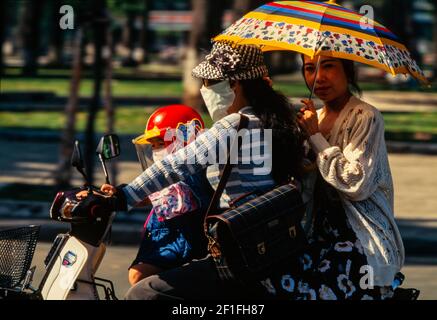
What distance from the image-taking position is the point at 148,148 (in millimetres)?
4145

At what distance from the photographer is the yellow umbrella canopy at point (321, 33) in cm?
387

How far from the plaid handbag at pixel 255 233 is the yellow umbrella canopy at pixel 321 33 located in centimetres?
53

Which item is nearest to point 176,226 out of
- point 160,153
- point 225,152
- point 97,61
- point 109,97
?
point 160,153

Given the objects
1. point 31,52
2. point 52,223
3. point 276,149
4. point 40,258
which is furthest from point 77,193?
point 31,52

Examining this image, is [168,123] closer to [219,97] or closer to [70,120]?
[219,97]

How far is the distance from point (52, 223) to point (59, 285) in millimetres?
5811

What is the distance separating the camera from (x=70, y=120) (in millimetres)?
11109

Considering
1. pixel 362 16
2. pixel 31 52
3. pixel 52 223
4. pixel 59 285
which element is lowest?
pixel 31 52

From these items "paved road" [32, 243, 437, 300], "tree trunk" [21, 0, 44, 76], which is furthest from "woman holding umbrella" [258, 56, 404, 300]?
"tree trunk" [21, 0, 44, 76]

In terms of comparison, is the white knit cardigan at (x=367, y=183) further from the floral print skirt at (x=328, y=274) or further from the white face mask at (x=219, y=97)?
the white face mask at (x=219, y=97)

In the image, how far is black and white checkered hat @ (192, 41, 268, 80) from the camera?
370 centimetres
